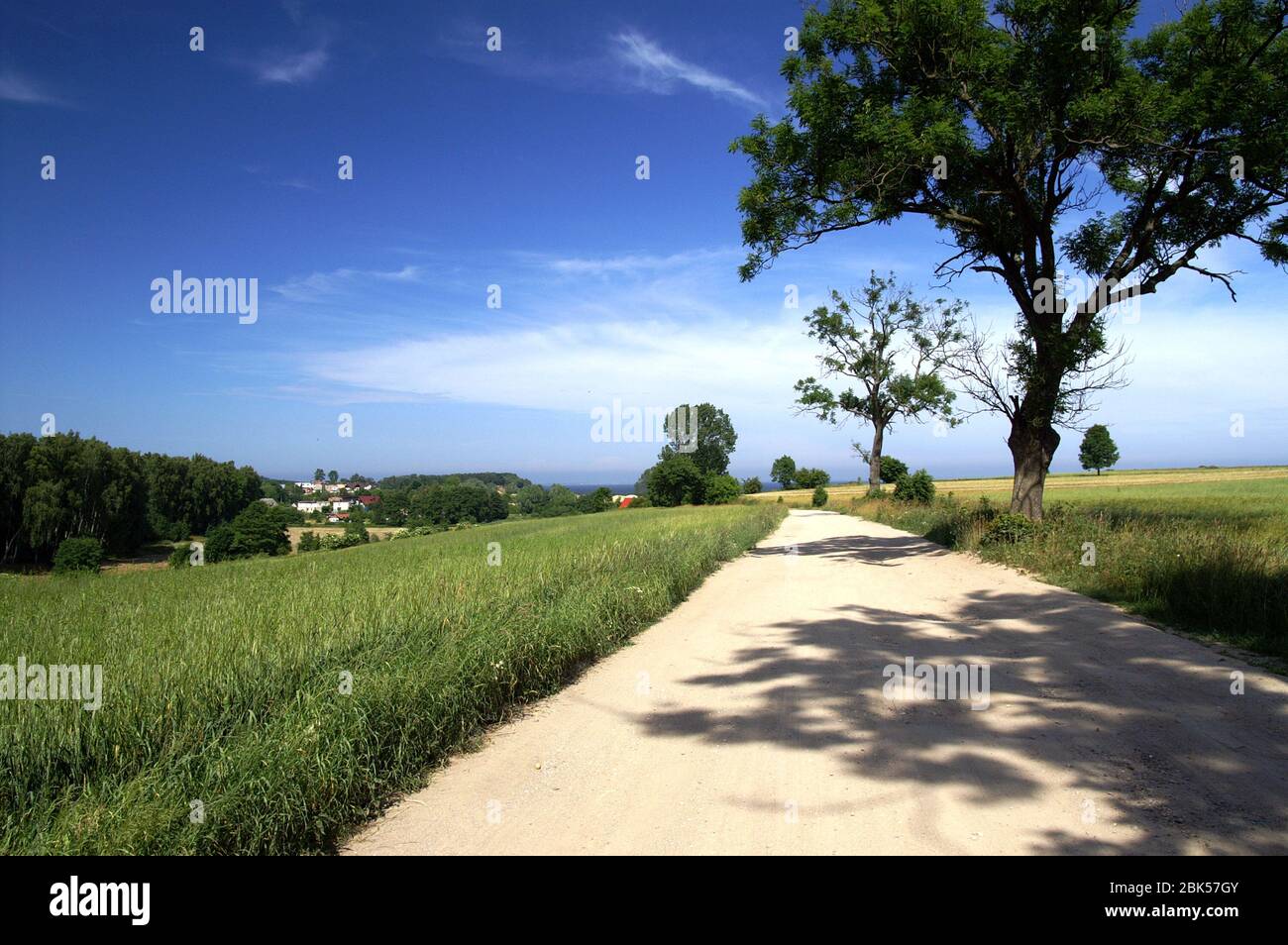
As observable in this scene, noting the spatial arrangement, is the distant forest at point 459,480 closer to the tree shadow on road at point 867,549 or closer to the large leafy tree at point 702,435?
the large leafy tree at point 702,435

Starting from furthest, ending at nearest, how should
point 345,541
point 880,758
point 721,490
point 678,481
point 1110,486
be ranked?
point 678,481 < point 721,490 < point 1110,486 < point 345,541 < point 880,758

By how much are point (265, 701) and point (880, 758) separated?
395 cm

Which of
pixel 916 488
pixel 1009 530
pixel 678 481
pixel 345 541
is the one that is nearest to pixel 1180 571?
pixel 1009 530

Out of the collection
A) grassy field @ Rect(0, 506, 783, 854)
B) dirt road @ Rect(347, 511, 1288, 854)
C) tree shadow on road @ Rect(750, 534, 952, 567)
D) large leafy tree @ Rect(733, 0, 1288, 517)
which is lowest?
tree shadow on road @ Rect(750, 534, 952, 567)

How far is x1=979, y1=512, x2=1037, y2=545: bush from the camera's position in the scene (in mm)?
13454

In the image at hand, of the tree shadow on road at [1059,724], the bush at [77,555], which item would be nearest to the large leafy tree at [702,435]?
the bush at [77,555]

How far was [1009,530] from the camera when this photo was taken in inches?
543

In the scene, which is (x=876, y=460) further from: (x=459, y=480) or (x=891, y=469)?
(x=459, y=480)

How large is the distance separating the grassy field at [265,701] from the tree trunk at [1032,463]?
10971 mm

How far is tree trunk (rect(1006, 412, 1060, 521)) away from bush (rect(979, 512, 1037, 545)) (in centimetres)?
45

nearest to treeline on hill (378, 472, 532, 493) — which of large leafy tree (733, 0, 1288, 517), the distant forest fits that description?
the distant forest

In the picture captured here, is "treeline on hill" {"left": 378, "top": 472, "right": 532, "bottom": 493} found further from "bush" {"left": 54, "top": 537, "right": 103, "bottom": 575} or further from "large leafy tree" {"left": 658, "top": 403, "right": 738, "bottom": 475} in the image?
"bush" {"left": 54, "top": 537, "right": 103, "bottom": 575}
